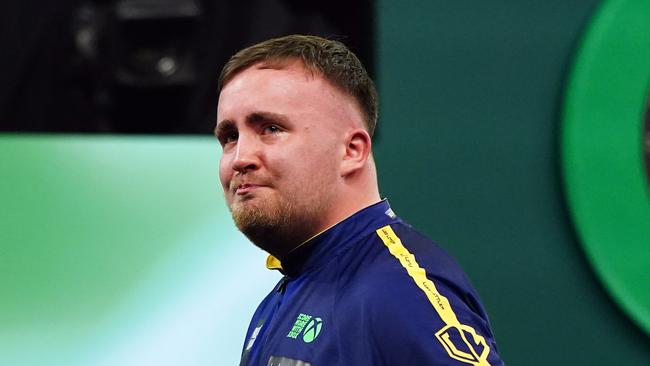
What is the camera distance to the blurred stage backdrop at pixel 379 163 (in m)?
2.62

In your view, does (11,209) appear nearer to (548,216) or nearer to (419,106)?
(419,106)

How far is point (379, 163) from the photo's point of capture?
2688 mm

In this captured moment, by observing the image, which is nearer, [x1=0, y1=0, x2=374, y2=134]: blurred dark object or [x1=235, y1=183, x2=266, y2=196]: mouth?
[x1=235, y1=183, x2=266, y2=196]: mouth

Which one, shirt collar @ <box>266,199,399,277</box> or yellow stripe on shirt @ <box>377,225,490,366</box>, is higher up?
shirt collar @ <box>266,199,399,277</box>

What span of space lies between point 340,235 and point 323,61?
29 centimetres

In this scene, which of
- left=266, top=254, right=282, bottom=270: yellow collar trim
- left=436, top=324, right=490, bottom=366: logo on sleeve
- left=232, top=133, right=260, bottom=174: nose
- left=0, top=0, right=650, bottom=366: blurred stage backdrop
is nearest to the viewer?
left=436, top=324, right=490, bottom=366: logo on sleeve

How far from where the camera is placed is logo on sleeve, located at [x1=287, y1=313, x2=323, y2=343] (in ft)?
4.76

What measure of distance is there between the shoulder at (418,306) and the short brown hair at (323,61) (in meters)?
0.30

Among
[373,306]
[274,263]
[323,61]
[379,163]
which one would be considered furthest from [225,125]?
[379,163]

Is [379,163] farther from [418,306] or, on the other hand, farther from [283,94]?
[418,306]

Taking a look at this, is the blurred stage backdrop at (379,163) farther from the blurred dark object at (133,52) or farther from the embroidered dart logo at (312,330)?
the embroidered dart logo at (312,330)

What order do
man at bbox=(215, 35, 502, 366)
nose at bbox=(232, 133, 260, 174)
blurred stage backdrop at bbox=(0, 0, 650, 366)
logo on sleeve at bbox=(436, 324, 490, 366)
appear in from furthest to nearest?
blurred stage backdrop at bbox=(0, 0, 650, 366) → nose at bbox=(232, 133, 260, 174) → man at bbox=(215, 35, 502, 366) → logo on sleeve at bbox=(436, 324, 490, 366)

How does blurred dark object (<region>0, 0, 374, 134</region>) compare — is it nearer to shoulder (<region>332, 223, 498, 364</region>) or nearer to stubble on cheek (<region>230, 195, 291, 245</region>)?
stubble on cheek (<region>230, 195, 291, 245</region>)

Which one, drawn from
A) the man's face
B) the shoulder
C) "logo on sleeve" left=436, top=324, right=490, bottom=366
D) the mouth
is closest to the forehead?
the man's face
